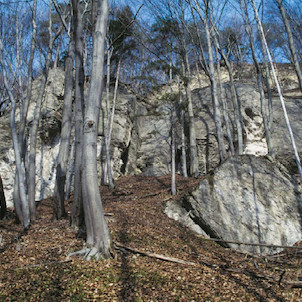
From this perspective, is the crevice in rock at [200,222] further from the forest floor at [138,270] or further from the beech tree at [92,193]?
the beech tree at [92,193]

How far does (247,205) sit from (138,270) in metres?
4.68

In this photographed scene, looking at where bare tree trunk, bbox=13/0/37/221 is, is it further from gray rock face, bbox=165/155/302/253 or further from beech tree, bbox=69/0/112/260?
gray rock face, bbox=165/155/302/253

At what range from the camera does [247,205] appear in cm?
748

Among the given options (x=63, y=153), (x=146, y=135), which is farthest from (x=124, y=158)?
(x=63, y=153)

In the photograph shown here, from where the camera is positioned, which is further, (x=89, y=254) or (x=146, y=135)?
(x=146, y=135)

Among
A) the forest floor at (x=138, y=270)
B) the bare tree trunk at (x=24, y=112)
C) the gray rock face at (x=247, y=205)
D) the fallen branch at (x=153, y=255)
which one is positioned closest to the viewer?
the forest floor at (x=138, y=270)

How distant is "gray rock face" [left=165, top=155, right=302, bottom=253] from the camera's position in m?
7.08

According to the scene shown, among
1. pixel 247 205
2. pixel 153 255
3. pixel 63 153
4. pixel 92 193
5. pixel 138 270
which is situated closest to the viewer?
pixel 138 270

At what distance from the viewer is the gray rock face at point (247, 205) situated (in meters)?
7.08

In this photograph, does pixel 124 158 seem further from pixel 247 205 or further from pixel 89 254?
pixel 89 254

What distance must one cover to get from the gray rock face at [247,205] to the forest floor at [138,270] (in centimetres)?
70

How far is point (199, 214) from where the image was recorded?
7.57 metres

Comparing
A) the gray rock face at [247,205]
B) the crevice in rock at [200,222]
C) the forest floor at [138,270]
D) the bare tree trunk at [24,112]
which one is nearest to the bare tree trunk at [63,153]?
the forest floor at [138,270]

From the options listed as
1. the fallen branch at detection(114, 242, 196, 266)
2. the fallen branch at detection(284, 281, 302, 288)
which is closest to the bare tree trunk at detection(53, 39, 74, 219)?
the fallen branch at detection(114, 242, 196, 266)
